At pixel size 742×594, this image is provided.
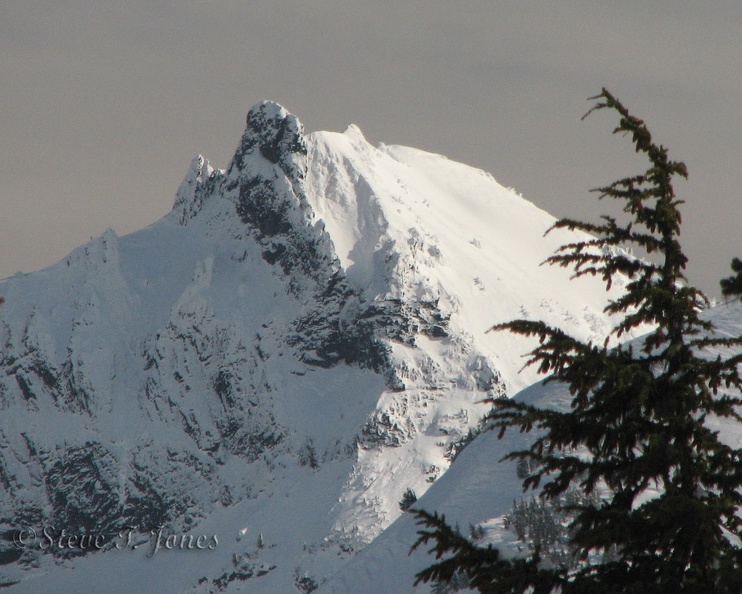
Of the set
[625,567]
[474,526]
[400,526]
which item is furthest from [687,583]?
[400,526]

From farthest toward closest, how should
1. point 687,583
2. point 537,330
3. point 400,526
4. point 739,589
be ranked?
point 400,526, point 537,330, point 687,583, point 739,589

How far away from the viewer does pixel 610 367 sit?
598 inches

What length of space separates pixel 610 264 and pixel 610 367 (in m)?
1.59

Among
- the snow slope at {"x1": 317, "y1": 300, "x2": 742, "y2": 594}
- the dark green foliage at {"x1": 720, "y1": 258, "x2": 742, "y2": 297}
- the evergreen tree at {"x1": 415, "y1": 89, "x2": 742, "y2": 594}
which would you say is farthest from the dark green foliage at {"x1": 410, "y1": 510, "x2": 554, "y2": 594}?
the snow slope at {"x1": 317, "y1": 300, "x2": 742, "y2": 594}

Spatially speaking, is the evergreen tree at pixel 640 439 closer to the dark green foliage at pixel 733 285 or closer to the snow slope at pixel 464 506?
the dark green foliage at pixel 733 285

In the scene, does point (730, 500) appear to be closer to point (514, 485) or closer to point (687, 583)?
point (687, 583)

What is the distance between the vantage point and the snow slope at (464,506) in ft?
214

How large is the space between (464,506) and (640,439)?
2090 inches

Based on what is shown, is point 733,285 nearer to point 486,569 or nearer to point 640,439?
point 640,439

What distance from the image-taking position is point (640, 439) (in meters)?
15.5

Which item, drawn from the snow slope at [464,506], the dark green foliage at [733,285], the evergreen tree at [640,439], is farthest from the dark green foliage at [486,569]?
the snow slope at [464,506]

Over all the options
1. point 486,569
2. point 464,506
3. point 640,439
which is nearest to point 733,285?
point 640,439

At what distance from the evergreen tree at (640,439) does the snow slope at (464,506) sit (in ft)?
148

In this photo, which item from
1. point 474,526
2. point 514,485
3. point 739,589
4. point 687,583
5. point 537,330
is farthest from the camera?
point 514,485
